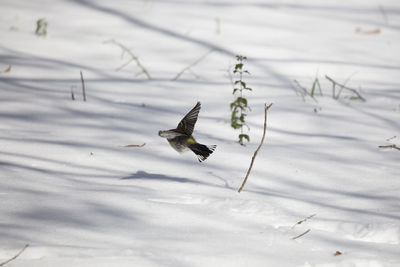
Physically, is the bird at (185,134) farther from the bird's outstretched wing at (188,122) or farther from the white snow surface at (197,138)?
the white snow surface at (197,138)

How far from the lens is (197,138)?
9.51 feet

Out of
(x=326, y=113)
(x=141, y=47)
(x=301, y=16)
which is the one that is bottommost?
(x=326, y=113)

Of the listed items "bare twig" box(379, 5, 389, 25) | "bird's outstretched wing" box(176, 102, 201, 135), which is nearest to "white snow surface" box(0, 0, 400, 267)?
"bare twig" box(379, 5, 389, 25)

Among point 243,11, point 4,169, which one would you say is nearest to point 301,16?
point 243,11

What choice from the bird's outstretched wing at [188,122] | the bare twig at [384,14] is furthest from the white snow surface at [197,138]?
the bird's outstretched wing at [188,122]

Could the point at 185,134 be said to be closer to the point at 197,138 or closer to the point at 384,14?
the point at 197,138

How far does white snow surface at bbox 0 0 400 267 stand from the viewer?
1.68 m

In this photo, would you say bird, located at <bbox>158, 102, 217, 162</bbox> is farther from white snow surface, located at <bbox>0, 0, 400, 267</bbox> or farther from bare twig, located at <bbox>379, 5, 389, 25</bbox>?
bare twig, located at <bbox>379, 5, 389, 25</bbox>

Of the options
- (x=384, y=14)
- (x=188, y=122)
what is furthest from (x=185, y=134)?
(x=384, y=14)

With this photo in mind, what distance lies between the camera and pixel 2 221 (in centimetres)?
168

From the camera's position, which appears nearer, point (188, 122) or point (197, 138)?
point (188, 122)

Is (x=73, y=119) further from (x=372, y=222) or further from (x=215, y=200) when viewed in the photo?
(x=372, y=222)

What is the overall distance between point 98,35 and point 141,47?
603 millimetres

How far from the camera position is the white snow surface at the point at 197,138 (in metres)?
1.68
